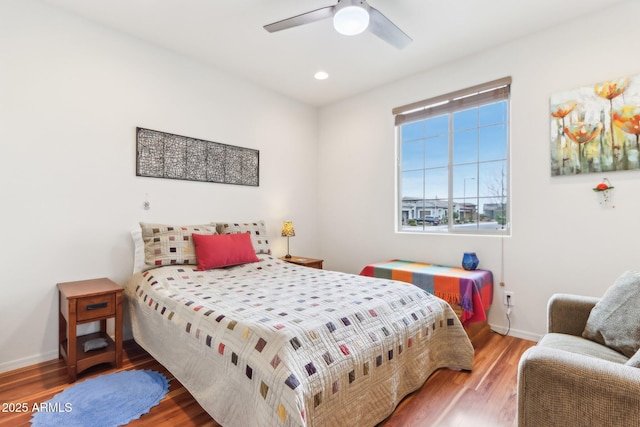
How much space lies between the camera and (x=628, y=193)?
93.3 inches

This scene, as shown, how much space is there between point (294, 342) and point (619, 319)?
1.63 meters

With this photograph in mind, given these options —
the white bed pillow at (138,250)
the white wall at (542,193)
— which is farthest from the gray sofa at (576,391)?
the white bed pillow at (138,250)

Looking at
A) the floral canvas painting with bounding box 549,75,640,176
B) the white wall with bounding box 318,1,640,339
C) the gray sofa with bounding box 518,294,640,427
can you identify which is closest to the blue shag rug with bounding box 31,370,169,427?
the gray sofa with bounding box 518,294,640,427

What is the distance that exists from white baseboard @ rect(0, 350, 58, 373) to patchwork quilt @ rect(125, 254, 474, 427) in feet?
2.19

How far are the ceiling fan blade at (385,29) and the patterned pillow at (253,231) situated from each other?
2198 mm

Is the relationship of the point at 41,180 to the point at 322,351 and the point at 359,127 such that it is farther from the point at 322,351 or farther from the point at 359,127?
the point at 359,127

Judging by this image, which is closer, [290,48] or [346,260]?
[290,48]

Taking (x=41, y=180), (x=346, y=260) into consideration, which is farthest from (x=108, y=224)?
(x=346, y=260)

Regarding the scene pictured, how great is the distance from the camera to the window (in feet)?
10.1

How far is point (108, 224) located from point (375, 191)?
2.88 m

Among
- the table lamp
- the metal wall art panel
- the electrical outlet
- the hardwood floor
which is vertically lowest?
the hardwood floor

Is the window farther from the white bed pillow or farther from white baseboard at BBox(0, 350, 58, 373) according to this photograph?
white baseboard at BBox(0, 350, 58, 373)

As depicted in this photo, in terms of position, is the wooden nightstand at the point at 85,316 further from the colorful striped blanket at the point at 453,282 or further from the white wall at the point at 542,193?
the white wall at the point at 542,193

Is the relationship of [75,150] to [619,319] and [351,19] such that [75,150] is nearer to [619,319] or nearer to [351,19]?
[351,19]
